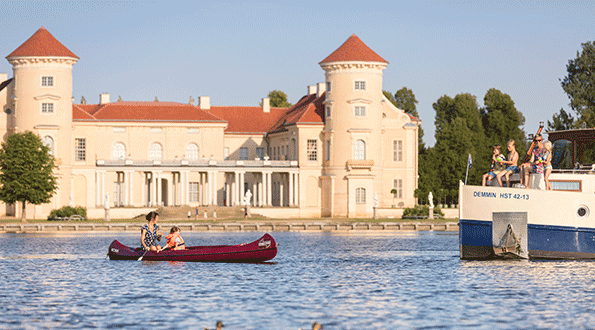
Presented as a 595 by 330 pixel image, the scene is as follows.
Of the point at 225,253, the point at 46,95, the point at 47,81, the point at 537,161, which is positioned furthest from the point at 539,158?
the point at 47,81

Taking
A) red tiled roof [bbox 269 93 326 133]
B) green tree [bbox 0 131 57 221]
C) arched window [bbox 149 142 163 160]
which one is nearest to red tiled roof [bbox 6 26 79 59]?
green tree [bbox 0 131 57 221]

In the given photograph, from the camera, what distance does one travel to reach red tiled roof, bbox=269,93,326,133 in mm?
100000

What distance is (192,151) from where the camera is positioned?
341 ft

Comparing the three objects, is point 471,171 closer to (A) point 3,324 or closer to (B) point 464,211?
(B) point 464,211

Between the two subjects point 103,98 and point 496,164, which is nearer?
point 496,164

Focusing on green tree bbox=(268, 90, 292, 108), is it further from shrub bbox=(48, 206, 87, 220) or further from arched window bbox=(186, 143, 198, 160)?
shrub bbox=(48, 206, 87, 220)

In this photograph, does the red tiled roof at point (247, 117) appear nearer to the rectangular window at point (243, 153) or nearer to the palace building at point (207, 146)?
the rectangular window at point (243, 153)

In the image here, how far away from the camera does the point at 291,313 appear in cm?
2858

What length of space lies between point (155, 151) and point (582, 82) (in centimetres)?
4283

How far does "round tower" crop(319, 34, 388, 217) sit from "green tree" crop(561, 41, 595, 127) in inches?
784

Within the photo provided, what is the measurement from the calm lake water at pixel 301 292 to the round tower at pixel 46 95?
43193mm

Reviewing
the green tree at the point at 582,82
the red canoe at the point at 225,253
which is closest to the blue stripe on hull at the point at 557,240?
the red canoe at the point at 225,253

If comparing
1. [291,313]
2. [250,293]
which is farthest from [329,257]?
[291,313]

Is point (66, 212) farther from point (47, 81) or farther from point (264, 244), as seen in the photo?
point (264, 244)
